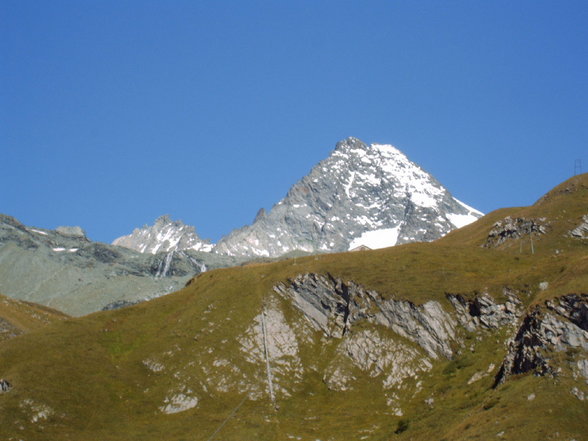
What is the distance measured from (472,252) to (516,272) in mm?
20056

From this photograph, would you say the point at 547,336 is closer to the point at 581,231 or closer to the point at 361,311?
the point at 361,311

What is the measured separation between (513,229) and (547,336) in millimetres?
75801

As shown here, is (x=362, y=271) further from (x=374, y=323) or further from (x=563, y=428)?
(x=563, y=428)

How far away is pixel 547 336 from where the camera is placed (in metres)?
84.8

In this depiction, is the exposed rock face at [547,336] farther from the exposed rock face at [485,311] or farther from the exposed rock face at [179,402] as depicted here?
the exposed rock face at [179,402]

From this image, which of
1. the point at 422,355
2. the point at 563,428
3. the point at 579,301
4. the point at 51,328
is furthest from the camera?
the point at 51,328

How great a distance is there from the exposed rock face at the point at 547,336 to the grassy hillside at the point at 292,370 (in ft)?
5.67

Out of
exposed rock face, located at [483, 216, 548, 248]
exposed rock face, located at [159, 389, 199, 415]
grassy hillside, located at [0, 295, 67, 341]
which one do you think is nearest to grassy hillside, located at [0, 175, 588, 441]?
exposed rock face, located at [159, 389, 199, 415]

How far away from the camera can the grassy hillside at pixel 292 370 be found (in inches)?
3356

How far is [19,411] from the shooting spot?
100125 mm

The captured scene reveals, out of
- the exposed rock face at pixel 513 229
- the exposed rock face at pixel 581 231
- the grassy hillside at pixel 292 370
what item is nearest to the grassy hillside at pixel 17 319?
the grassy hillside at pixel 292 370

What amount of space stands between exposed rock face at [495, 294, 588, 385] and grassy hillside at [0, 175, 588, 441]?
173cm

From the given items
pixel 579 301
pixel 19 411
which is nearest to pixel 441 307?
pixel 579 301

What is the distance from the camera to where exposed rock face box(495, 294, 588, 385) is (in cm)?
8227
